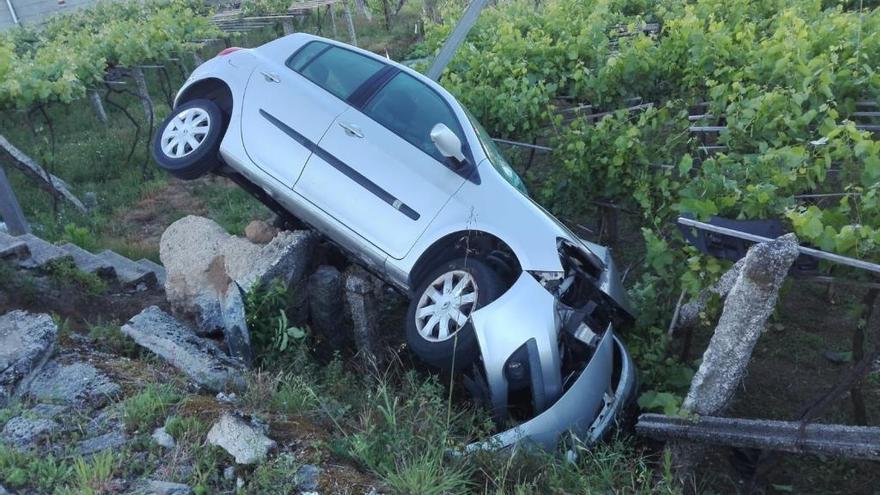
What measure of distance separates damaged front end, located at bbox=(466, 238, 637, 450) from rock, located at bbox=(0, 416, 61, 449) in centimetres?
242

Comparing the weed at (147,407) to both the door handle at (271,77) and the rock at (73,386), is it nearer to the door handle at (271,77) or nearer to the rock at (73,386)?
the rock at (73,386)

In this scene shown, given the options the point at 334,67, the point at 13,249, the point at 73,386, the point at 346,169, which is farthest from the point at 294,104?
the point at 73,386

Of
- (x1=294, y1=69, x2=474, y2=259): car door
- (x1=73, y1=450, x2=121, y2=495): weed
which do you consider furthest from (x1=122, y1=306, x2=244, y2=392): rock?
(x1=294, y1=69, x2=474, y2=259): car door

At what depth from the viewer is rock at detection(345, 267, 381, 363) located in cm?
577

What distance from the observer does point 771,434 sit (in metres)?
3.83

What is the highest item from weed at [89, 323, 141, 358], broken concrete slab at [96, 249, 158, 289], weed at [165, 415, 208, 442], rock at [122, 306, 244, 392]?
weed at [165, 415, 208, 442]

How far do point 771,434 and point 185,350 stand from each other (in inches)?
136

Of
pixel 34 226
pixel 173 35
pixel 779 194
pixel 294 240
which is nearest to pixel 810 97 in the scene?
pixel 779 194

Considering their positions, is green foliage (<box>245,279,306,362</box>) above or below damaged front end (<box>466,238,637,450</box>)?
below

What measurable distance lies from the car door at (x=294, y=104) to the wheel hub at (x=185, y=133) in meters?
0.49

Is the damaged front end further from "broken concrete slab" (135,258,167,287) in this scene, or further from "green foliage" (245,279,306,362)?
"broken concrete slab" (135,258,167,287)

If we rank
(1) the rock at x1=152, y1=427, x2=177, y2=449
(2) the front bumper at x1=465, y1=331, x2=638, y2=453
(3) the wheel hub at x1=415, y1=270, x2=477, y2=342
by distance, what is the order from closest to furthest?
(1) the rock at x1=152, y1=427, x2=177, y2=449 < (2) the front bumper at x1=465, y1=331, x2=638, y2=453 < (3) the wheel hub at x1=415, y1=270, x2=477, y2=342

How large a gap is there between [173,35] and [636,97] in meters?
7.97

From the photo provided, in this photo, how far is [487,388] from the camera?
16.1 ft
